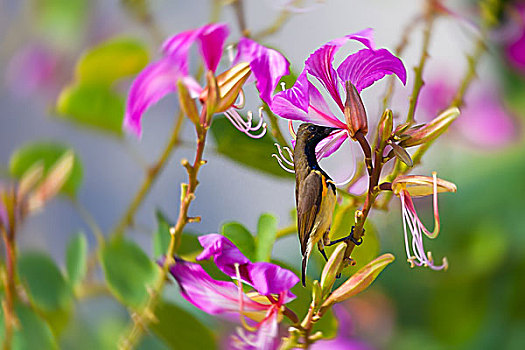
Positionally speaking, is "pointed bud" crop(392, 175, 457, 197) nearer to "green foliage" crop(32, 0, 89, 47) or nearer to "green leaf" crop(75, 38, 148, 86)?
"green leaf" crop(75, 38, 148, 86)

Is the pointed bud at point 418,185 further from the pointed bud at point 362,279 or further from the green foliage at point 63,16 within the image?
the green foliage at point 63,16

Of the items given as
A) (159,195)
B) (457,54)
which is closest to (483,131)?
(457,54)

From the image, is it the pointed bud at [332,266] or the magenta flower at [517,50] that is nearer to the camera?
the pointed bud at [332,266]

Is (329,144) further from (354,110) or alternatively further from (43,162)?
(43,162)

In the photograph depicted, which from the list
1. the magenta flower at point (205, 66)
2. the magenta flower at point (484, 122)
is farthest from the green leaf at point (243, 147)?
the magenta flower at point (484, 122)

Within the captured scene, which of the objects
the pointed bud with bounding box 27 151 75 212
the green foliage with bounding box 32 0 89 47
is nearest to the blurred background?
the green foliage with bounding box 32 0 89 47

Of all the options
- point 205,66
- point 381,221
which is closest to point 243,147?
point 205,66
